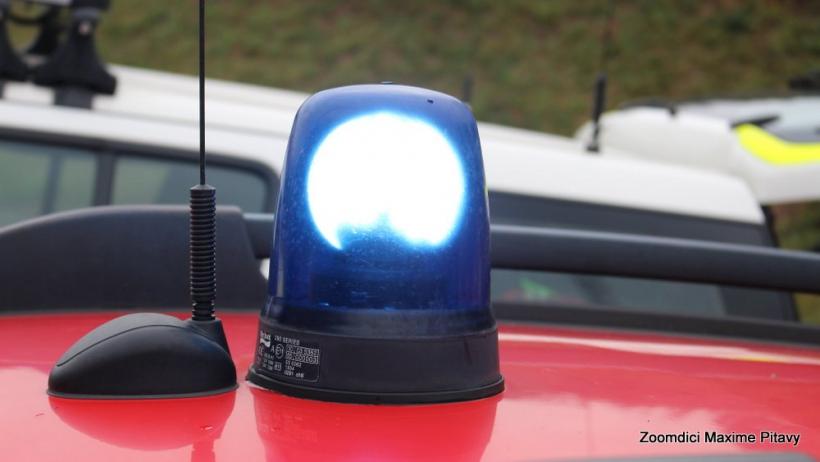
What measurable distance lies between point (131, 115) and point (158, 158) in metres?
0.16

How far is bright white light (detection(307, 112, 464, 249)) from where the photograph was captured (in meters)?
1.22

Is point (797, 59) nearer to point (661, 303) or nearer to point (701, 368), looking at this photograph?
point (661, 303)

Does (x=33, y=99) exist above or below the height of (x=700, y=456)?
above

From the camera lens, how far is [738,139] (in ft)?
12.2

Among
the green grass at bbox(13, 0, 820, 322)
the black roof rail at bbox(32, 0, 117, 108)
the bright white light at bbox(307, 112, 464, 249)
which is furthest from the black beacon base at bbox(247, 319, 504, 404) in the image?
the green grass at bbox(13, 0, 820, 322)

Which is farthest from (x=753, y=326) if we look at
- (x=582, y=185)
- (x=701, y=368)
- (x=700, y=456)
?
(x=582, y=185)

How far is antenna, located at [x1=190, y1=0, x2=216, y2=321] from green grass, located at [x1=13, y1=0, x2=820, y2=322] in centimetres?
1184

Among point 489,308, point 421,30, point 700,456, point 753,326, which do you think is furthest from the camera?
point 421,30

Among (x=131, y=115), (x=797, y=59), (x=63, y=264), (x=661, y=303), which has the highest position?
(x=797, y=59)

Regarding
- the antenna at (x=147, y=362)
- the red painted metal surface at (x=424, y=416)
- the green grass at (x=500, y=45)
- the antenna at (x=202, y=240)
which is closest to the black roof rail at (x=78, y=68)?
the red painted metal surface at (x=424, y=416)

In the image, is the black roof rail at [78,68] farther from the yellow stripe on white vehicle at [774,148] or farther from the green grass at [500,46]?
the green grass at [500,46]

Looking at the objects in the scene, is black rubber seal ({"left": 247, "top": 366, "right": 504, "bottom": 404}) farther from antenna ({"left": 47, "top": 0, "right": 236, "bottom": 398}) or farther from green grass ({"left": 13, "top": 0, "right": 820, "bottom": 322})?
green grass ({"left": 13, "top": 0, "right": 820, "bottom": 322})

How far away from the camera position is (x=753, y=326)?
2.08m

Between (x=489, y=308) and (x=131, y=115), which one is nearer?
(x=489, y=308)
